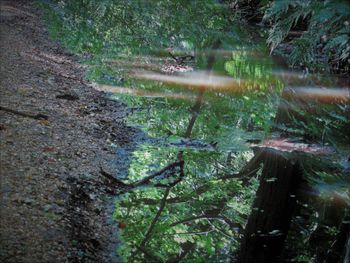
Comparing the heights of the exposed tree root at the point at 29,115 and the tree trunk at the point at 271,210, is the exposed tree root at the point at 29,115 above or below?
above

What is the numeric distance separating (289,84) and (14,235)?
633 centimetres

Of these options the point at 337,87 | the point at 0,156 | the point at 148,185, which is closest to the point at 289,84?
the point at 337,87

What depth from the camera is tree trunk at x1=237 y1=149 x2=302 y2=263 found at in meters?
3.57

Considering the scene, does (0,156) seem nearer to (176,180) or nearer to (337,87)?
(176,180)

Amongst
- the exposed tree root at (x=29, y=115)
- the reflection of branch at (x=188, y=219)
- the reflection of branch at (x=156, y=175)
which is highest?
the exposed tree root at (x=29, y=115)

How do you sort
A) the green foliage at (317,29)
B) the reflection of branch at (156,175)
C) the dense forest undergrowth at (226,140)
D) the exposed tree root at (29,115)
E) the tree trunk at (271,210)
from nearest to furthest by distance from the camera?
the tree trunk at (271,210)
the dense forest undergrowth at (226,140)
the reflection of branch at (156,175)
the exposed tree root at (29,115)
the green foliage at (317,29)

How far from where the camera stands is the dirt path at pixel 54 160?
3.09 m

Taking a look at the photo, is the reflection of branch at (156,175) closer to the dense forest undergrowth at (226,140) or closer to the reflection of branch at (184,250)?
the dense forest undergrowth at (226,140)

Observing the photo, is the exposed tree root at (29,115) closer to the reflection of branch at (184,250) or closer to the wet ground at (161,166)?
the wet ground at (161,166)

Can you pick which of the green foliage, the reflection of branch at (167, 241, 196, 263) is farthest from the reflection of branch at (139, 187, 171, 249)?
the green foliage

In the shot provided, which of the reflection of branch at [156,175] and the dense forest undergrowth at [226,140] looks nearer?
the dense forest undergrowth at [226,140]

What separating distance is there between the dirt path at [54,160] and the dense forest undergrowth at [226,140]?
0.23 meters

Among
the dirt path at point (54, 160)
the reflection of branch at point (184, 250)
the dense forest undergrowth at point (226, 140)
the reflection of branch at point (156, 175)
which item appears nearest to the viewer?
the dirt path at point (54, 160)

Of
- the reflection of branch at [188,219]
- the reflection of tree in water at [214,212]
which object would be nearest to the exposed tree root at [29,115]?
the reflection of tree in water at [214,212]
